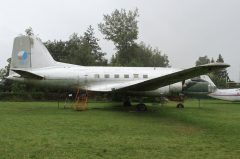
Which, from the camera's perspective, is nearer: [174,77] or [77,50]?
[174,77]

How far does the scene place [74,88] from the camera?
2306 cm

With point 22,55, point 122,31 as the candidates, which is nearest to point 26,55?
point 22,55

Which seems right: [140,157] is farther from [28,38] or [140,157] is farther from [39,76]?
[28,38]

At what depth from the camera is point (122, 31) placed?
66.5 metres

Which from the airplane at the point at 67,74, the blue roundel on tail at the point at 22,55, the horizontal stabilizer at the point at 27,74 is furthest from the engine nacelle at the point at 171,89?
the blue roundel on tail at the point at 22,55

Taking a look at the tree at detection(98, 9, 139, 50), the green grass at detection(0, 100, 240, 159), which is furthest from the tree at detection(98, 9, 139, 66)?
the green grass at detection(0, 100, 240, 159)

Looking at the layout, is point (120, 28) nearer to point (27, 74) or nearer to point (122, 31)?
point (122, 31)

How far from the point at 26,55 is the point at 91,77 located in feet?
14.3

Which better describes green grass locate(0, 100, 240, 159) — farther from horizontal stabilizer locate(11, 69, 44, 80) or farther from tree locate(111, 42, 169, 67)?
tree locate(111, 42, 169, 67)

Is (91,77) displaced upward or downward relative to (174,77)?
upward

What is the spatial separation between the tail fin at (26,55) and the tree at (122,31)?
42.4 metres

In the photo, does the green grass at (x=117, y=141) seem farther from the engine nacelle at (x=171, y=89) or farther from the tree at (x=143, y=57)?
the tree at (x=143, y=57)

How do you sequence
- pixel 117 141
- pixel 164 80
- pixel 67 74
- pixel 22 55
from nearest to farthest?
pixel 117 141
pixel 164 80
pixel 67 74
pixel 22 55

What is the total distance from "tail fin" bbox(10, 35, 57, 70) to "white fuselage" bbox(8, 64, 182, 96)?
472mm
